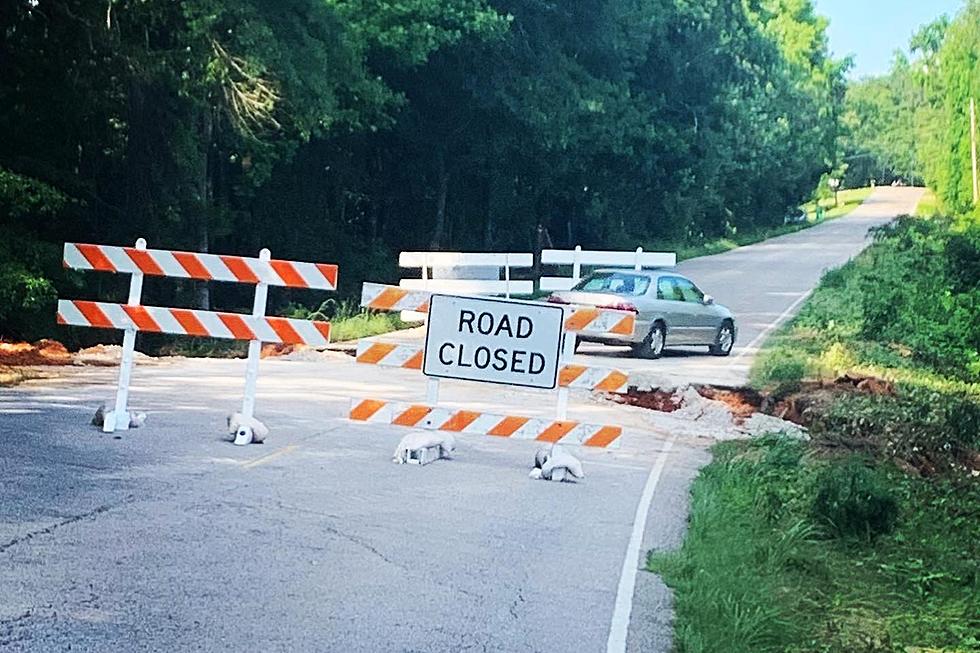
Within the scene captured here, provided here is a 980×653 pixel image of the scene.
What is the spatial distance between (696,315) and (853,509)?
46.5 ft

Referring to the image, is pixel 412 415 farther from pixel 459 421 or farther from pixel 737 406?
pixel 737 406

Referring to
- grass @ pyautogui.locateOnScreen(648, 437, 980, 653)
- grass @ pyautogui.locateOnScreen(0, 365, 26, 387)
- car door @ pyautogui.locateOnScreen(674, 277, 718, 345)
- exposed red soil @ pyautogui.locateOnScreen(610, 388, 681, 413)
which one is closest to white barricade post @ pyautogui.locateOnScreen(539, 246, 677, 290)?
car door @ pyautogui.locateOnScreen(674, 277, 718, 345)

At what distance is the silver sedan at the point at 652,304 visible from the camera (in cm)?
2402

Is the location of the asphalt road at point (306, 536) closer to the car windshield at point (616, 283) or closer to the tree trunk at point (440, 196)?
the car windshield at point (616, 283)

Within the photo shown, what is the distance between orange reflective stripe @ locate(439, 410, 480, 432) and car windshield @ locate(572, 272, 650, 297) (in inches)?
511

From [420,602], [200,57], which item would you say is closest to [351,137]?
[200,57]

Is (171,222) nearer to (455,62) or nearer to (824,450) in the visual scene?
(455,62)

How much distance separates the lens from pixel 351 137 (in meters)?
43.1

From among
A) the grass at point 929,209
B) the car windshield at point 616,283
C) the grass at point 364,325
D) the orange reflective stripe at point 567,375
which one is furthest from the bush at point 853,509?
the grass at point 929,209

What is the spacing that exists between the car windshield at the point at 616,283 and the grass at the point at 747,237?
35.1 m

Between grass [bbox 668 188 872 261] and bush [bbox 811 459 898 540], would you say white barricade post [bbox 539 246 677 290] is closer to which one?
bush [bbox 811 459 898 540]

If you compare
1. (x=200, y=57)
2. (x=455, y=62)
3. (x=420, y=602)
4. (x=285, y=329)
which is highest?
(x=455, y=62)

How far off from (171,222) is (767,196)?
62455 mm

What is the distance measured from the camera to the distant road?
78.2 feet
